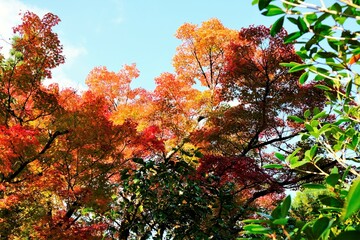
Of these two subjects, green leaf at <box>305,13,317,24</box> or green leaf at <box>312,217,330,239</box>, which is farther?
green leaf at <box>305,13,317,24</box>

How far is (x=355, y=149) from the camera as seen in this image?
1.88 m

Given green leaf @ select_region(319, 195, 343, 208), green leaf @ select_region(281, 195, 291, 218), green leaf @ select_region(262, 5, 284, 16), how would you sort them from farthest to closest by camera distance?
green leaf @ select_region(262, 5, 284, 16), green leaf @ select_region(319, 195, 343, 208), green leaf @ select_region(281, 195, 291, 218)

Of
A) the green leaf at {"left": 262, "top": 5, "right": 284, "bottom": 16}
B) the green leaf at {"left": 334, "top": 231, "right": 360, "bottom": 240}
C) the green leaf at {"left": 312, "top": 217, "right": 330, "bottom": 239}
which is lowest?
the green leaf at {"left": 334, "top": 231, "right": 360, "bottom": 240}

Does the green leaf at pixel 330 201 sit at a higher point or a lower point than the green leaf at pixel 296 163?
lower

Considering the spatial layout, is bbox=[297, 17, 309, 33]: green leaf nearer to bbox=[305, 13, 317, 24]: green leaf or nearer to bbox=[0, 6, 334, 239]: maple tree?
bbox=[305, 13, 317, 24]: green leaf

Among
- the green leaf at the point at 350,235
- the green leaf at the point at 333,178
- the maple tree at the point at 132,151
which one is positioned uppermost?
the maple tree at the point at 132,151

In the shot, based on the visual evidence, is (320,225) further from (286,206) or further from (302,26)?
(302,26)

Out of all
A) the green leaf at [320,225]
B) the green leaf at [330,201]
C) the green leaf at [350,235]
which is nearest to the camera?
the green leaf at [350,235]

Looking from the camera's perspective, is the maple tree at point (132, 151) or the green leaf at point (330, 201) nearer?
the green leaf at point (330, 201)

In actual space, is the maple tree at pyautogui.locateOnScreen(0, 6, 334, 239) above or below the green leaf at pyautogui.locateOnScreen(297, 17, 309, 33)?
above

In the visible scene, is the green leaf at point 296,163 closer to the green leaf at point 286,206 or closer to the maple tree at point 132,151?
the green leaf at point 286,206

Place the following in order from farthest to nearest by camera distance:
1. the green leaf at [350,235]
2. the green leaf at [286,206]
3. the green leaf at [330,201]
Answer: the green leaf at [330,201] < the green leaf at [286,206] < the green leaf at [350,235]

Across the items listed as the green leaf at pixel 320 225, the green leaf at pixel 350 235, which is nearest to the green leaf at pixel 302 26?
the green leaf at pixel 320 225

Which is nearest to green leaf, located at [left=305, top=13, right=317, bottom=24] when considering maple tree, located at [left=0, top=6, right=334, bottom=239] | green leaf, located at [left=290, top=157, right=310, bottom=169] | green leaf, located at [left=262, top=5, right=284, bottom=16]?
green leaf, located at [left=262, top=5, right=284, bottom=16]
